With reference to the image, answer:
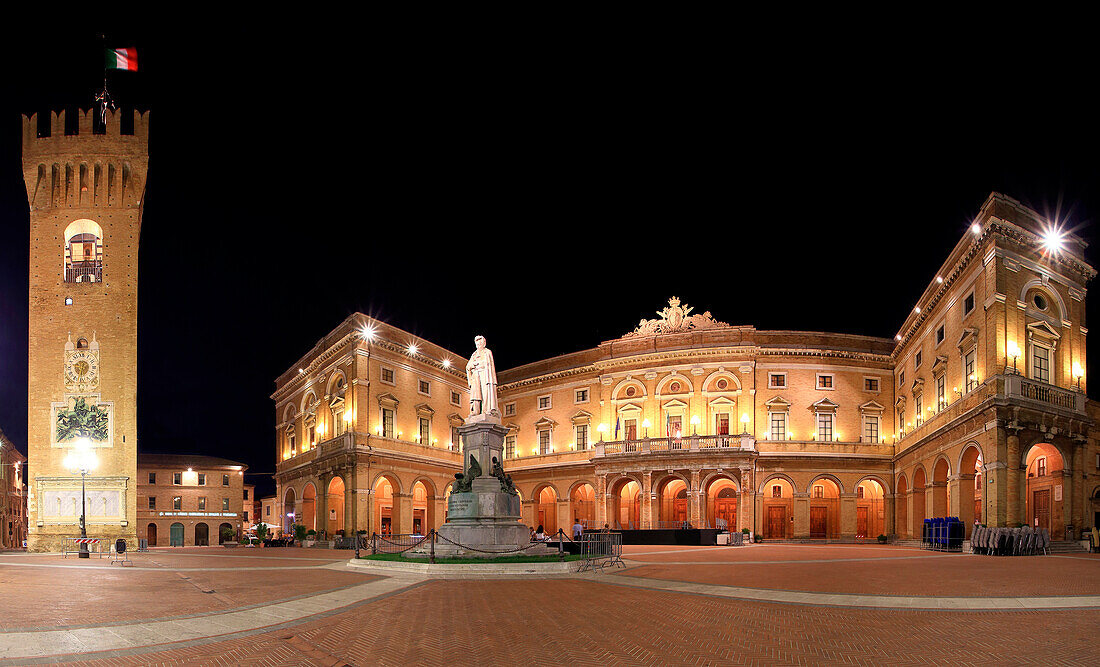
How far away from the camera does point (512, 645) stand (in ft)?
30.6

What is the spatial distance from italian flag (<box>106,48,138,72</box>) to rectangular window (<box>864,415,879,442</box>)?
1943 inches

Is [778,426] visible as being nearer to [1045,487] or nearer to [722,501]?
[722,501]

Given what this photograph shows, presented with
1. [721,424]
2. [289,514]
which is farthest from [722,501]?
[289,514]

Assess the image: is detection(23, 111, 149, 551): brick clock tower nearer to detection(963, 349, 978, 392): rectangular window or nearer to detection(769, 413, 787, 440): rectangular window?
detection(769, 413, 787, 440): rectangular window

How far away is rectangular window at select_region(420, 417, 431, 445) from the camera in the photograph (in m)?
53.4

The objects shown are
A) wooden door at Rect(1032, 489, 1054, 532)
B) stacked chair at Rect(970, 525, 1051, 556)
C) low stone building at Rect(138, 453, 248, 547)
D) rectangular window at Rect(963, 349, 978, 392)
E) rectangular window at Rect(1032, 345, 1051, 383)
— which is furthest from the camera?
low stone building at Rect(138, 453, 248, 547)

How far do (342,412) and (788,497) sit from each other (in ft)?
99.3

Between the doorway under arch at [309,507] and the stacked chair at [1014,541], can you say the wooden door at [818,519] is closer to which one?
the stacked chair at [1014,541]

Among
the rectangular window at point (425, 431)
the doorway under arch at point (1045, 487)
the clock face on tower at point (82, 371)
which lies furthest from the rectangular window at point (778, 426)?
the clock face on tower at point (82, 371)

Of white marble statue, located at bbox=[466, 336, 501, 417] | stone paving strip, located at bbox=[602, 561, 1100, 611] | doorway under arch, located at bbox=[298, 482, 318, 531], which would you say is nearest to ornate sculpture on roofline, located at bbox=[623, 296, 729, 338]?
doorway under arch, located at bbox=[298, 482, 318, 531]

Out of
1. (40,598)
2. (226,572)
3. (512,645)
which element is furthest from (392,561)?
(512,645)

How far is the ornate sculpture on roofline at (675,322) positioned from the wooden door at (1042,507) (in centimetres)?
2058

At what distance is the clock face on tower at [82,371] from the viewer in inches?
1652

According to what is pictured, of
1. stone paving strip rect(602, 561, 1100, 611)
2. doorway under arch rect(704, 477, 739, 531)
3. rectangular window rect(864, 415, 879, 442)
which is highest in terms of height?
rectangular window rect(864, 415, 879, 442)
